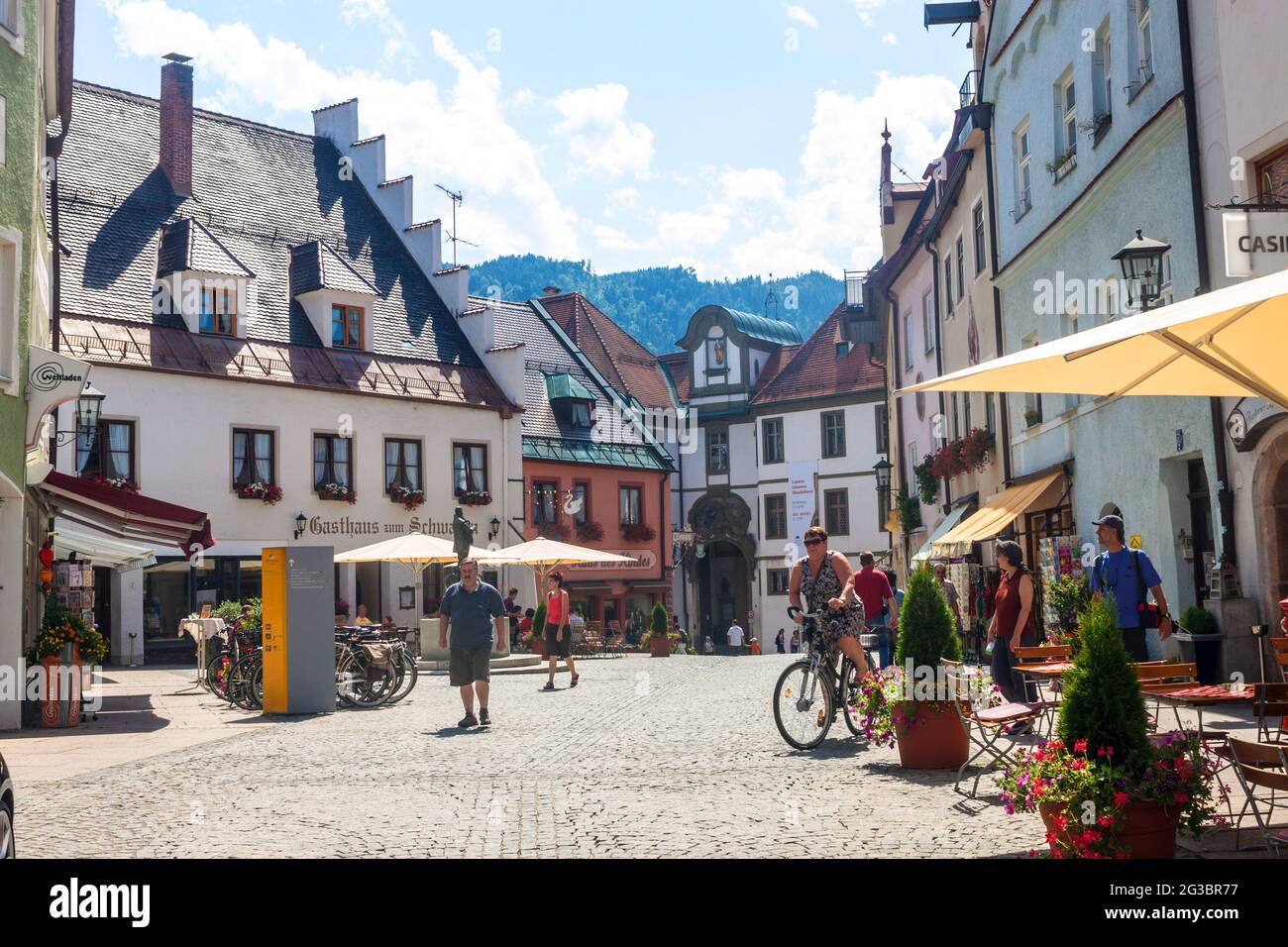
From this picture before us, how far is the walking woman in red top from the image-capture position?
2277 cm

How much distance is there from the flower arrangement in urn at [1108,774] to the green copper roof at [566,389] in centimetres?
4164

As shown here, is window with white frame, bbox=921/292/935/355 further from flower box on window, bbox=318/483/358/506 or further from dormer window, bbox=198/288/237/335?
dormer window, bbox=198/288/237/335

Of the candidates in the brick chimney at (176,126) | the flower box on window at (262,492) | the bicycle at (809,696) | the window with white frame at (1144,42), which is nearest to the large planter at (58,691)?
the bicycle at (809,696)

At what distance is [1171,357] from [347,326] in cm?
3213

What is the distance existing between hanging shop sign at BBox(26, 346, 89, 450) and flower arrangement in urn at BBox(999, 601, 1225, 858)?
1363 centimetres

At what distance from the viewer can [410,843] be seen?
25.9 feet

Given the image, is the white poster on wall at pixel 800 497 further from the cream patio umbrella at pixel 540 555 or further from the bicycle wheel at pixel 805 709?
the bicycle wheel at pixel 805 709

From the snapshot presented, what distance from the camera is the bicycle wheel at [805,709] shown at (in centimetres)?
1223

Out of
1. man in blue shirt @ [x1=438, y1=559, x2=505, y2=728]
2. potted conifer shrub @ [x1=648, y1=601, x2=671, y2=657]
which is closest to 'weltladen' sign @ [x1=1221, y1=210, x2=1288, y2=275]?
man in blue shirt @ [x1=438, y1=559, x2=505, y2=728]

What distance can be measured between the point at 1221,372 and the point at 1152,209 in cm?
971

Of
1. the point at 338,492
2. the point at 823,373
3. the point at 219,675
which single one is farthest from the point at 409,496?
the point at 823,373

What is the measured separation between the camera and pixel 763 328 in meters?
59.7

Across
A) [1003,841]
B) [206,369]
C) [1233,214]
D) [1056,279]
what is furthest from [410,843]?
[206,369]
